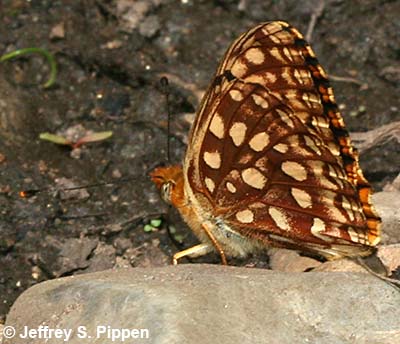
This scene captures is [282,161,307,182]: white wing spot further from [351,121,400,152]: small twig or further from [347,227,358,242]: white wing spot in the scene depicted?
[351,121,400,152]: small twig

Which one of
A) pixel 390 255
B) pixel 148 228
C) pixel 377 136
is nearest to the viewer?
pixel 390 255

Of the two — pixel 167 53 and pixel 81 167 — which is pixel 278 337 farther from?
pixel 167 53

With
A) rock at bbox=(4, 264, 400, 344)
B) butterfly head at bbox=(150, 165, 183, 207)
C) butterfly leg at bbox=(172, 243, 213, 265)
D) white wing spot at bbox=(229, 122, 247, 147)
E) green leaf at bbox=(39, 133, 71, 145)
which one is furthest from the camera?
green leaf at bbox=(39, 133, 71, 145)

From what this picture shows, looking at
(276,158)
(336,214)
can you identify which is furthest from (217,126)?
(336,214)

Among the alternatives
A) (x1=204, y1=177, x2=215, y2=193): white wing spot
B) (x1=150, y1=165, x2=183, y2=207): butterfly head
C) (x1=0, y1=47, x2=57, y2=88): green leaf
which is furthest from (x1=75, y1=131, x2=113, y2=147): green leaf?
(x1=204, y1=177, x2=215, y2=193): white wing spot

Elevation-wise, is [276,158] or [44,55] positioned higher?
[276,158]

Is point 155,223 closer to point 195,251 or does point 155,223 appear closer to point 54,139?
point 195,251

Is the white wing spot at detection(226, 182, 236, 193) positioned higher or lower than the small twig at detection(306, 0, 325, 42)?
lower
